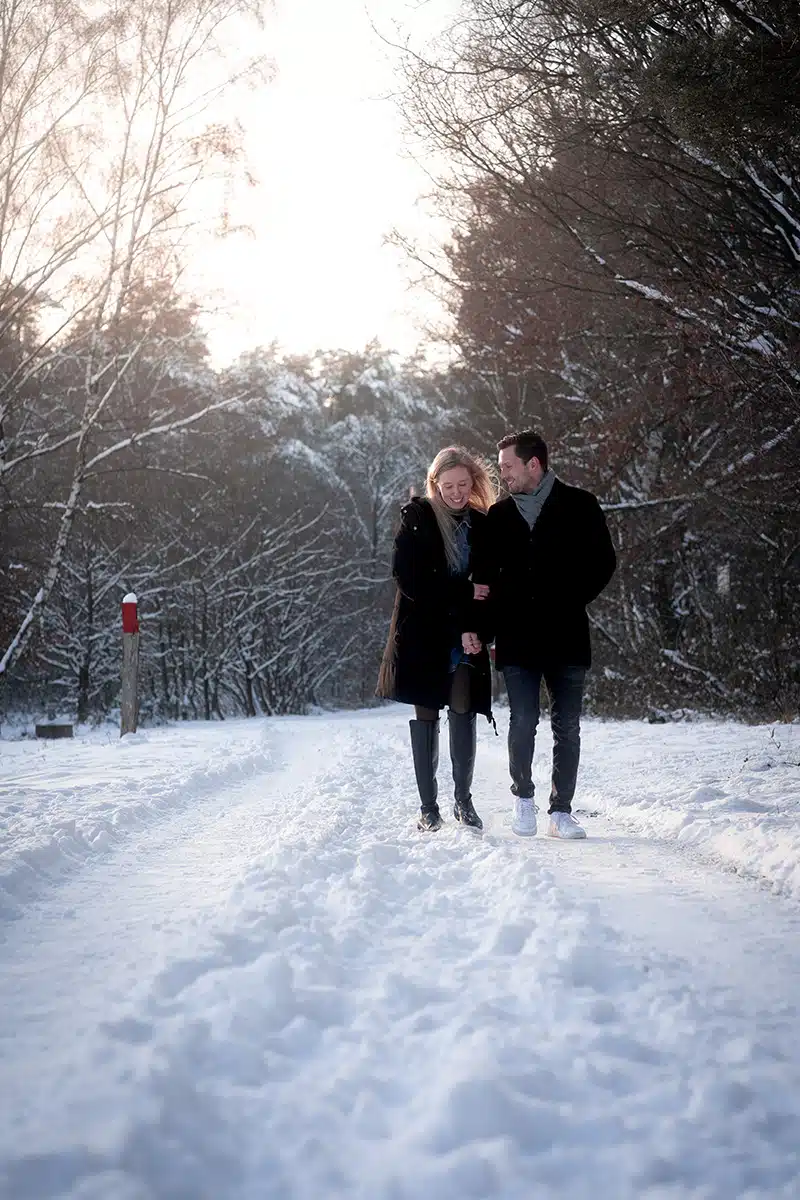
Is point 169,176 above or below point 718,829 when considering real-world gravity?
above

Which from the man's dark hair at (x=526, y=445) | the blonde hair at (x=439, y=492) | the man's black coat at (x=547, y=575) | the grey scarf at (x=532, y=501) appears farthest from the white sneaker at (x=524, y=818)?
the man's dark hair at (x=526, y=445)

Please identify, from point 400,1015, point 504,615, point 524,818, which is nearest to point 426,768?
point 524,818

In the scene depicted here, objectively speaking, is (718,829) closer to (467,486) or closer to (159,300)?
(467,486)

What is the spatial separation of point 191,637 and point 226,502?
13.3ft

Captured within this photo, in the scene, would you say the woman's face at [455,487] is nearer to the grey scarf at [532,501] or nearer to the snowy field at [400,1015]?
the grey scarf at [532,501]

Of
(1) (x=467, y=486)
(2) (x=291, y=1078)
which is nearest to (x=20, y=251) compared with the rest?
(1) (x=467, y=486)

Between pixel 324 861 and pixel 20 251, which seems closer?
pixel 324 861

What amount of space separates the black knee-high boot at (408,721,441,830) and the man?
0.44 meters

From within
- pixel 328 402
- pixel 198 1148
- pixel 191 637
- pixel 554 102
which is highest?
pixel 328 402

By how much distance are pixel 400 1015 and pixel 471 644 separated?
281cm

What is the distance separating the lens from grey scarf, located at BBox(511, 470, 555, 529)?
16.2ft

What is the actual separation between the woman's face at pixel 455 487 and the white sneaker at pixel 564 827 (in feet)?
6.13

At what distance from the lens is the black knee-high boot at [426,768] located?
4828mm

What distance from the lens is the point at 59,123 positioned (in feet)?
39.4
